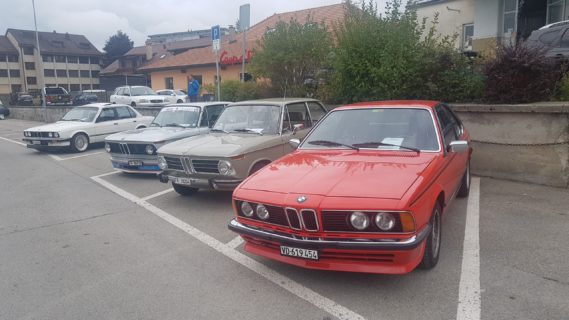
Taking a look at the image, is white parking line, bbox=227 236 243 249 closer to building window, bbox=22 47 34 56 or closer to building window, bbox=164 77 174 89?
building window, bbox=164 77 174 89

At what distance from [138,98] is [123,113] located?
12.6 meters

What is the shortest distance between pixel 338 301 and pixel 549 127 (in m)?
5.72

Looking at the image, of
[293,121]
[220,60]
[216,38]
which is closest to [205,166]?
[293,121]

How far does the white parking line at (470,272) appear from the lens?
3449mm

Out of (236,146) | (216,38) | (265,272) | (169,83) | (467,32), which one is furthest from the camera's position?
(169,83)

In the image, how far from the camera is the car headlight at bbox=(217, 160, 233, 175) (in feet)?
21.1

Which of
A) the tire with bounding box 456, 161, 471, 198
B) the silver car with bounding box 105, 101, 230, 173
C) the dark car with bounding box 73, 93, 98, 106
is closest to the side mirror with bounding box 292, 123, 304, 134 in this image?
the silver car with bounding box 105, 101, 230, 173

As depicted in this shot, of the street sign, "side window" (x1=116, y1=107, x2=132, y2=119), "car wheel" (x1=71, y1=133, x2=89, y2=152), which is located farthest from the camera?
"side window" (x1=116, y1=107, x2=132, y2=119)

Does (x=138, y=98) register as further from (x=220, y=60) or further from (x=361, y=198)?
(x=361, y=198)

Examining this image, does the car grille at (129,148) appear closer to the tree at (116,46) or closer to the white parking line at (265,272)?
the white parking line at (265,272)

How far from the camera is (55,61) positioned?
216ft

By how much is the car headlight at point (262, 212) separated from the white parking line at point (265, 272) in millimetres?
636

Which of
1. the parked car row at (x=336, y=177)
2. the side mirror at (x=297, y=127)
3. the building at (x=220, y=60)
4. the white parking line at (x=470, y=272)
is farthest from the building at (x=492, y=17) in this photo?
the white parking line at (x=470, y=272)

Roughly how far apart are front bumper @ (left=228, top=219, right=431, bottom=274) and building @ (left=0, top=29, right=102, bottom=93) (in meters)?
68.4
